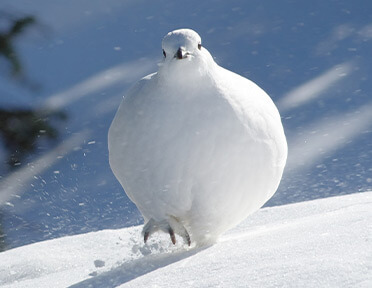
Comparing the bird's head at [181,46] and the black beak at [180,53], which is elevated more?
the bird's head at [181,46]

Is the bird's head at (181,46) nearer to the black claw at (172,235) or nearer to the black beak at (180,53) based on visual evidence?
the black beak at (180,53)

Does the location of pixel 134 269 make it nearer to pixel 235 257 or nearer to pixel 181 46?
pixel 235 257

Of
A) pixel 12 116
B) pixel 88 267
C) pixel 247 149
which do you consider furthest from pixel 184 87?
pixel 12 116

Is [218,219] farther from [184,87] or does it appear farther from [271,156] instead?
[184,87]

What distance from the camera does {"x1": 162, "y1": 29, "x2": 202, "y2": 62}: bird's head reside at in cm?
301

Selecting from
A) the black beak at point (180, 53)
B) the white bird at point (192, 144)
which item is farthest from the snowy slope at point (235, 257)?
the black beak at point (180, 53)

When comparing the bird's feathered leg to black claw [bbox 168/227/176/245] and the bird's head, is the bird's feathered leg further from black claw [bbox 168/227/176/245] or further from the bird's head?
the bird's head

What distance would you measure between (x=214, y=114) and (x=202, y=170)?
22 centimetres

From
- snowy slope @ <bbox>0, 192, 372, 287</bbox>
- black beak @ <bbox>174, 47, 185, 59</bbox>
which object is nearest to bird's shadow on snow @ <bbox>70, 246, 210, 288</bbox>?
snowy slope @ <bbox>0, 192, 372, 287</bbox>

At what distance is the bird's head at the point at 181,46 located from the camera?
3.01 metres

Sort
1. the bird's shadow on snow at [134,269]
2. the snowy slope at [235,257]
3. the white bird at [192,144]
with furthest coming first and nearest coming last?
1. the white bird at [192,144]
2. the bird's shadow on snow at [134,269]
3. the snowy slope at [235,257]

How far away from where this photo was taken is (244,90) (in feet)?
10.5

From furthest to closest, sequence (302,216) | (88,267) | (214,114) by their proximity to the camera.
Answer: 1. (302,216)
2. (88,267)
3. (214,114)

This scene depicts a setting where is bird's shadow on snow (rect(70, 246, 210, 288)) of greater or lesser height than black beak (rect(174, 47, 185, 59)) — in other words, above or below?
below
